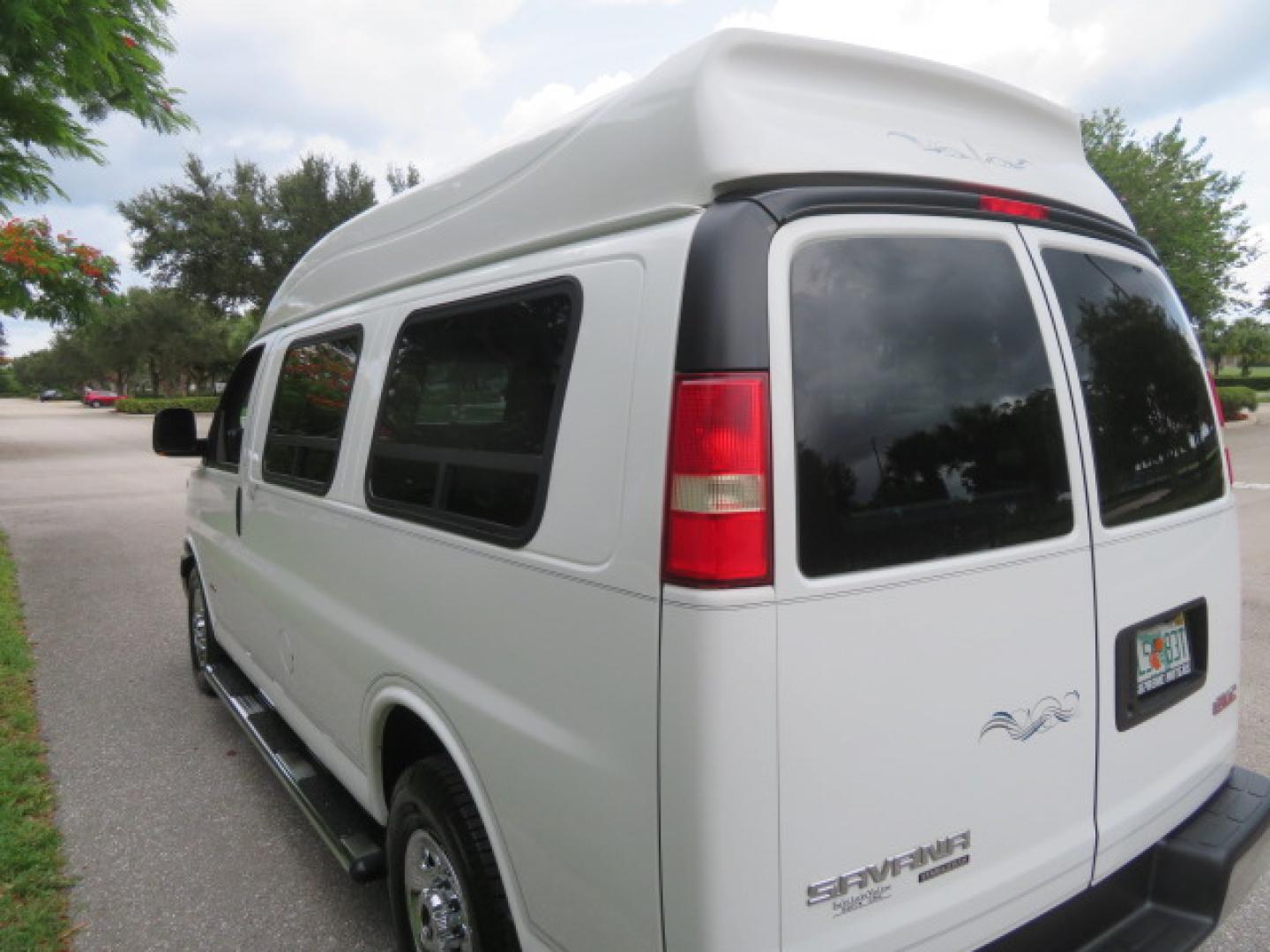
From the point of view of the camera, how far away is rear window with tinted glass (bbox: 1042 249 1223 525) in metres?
1.90

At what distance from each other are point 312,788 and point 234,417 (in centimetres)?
207

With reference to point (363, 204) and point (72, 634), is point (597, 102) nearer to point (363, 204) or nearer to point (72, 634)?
point (72, 634)

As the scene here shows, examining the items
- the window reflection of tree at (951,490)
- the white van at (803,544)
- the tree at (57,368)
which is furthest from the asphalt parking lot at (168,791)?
the tree at (57,368)

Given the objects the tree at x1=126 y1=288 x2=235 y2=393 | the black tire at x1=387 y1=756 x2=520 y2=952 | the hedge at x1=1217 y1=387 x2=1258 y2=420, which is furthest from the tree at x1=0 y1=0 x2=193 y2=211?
the tree at x1=126 y1=288 x2=235 y2=393

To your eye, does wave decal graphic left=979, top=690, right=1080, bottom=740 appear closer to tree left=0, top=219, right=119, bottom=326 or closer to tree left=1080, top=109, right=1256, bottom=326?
tree left=0, top=219, right=119, bottom=326

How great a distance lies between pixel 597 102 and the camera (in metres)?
1.93

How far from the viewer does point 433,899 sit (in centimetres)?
219

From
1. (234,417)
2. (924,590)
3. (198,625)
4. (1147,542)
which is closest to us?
(924,590)

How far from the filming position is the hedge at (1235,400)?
79.5ft

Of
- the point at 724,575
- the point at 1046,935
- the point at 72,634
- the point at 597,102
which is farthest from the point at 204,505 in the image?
the point at 1046,935

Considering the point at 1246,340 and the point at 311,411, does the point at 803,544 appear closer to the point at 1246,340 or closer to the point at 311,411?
the point at 311,411

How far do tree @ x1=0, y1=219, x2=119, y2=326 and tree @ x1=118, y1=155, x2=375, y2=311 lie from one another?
2702 centimetres

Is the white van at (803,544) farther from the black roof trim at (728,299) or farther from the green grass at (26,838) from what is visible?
the green grass at (26,838)

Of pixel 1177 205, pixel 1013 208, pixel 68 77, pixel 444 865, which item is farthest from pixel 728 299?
pixel 1177 205
